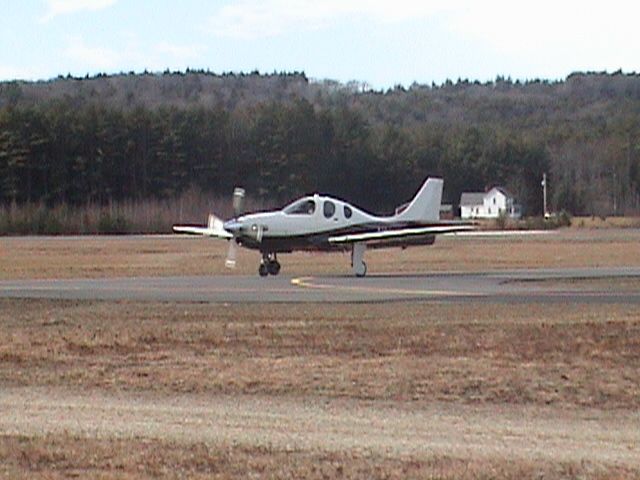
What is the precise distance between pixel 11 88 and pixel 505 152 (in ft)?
251

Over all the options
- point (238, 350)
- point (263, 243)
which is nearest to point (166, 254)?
point (263, 243)

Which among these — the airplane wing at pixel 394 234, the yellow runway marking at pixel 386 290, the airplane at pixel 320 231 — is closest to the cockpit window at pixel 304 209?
the airplane at pixel 320 231

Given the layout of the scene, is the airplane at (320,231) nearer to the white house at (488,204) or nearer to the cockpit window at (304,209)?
the cockpit window at (304,209)

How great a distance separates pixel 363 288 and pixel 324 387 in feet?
55.3

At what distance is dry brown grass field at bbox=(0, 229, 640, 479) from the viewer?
1019 centimetres

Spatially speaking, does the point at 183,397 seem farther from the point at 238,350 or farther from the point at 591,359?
the point at 591,359

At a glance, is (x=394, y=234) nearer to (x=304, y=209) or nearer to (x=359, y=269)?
(x=359, y=269)

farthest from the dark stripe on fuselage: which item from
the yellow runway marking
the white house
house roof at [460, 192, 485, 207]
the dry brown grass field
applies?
house roof at [460, 192, 485, 207]

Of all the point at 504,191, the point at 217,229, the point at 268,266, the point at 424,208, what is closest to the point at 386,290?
the point at 268,266

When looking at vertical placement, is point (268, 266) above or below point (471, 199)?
below

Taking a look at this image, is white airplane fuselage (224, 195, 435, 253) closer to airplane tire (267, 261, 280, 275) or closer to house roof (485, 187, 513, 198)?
airplane tire (267, 261, 280, 275)

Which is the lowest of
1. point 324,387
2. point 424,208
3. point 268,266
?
point 324,387

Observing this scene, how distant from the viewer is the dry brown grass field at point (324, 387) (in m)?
10.2

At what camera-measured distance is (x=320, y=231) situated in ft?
119
